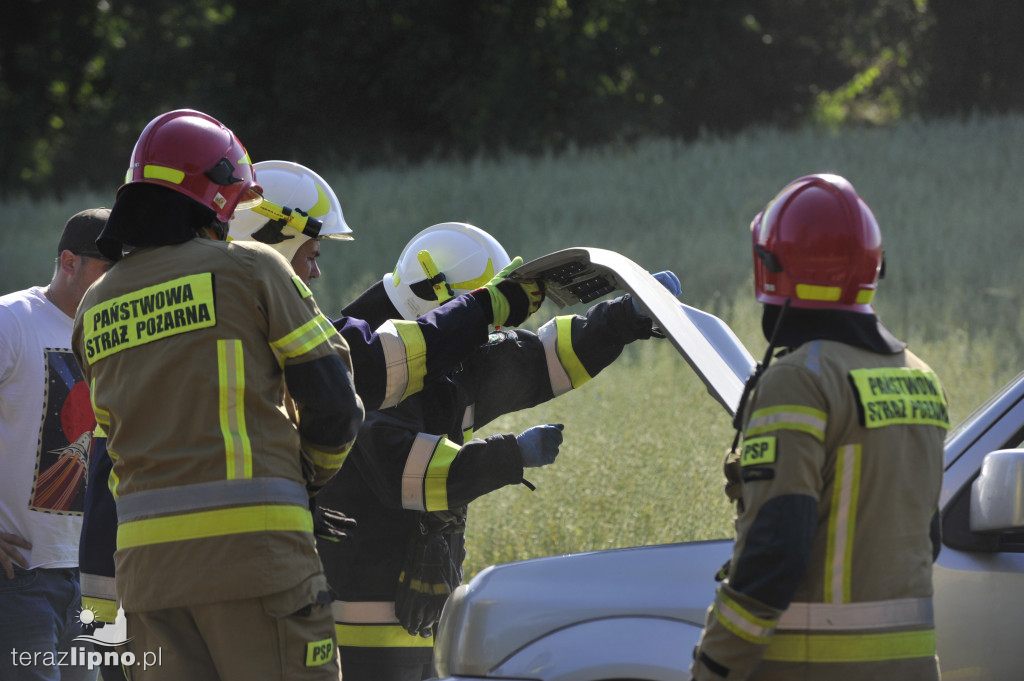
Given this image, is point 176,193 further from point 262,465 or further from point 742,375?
point 742,375

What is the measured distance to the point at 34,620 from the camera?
3.62 meters

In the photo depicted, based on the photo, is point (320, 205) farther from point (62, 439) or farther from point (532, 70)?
point (532, 70)

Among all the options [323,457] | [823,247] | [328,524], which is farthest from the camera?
[328,524]

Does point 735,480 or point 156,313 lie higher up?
point 156,313

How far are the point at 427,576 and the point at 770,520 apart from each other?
5.54 ft

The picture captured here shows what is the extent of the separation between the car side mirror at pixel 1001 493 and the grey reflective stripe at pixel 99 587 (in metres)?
2.19

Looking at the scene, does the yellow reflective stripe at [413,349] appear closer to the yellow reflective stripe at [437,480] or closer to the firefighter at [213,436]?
the yellow reflective stripe at [437,480]

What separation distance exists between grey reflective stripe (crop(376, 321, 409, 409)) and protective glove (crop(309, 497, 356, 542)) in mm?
416

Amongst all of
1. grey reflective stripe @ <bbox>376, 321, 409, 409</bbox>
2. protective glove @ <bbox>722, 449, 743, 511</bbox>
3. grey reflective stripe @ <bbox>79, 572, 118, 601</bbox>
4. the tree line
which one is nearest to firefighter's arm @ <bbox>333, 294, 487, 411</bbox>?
grey reflective stripe @ <bbox>376, 321, 409, 409</bbox>

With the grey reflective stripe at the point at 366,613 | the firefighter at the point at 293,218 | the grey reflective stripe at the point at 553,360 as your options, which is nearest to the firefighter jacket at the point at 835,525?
the grey reflective stripe at the point at 366,613

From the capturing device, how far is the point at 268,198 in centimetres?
415

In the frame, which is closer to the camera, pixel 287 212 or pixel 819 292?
pixel 819 292

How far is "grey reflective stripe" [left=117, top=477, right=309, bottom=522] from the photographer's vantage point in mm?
2459

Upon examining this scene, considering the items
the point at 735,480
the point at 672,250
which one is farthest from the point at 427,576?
the point at 672,250
